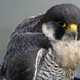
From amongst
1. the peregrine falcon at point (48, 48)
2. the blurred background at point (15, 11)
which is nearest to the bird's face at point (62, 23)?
the peregrine falcon at point (48, 48)

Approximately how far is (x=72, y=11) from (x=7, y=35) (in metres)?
0.64

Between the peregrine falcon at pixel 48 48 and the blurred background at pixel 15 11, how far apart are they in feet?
1.22

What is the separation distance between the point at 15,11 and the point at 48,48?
549 mm

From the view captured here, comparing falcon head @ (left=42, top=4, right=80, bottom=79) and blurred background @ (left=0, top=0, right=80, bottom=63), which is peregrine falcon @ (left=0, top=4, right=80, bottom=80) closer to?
falcon head @ (left=42, top=4, right=80, bottom=79)

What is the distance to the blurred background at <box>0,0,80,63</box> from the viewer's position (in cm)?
262

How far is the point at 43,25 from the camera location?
217cm

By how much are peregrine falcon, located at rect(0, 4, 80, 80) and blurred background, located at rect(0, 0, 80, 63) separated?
0.37 meters

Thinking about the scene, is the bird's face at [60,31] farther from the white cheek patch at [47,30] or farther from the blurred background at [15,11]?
the blurred background at [15,11]

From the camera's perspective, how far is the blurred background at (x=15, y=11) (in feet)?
8.59

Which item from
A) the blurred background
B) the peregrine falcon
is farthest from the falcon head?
the blurred background

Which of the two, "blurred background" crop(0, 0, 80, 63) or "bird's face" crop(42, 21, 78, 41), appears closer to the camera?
"bird's face" crop(42, 21, 78, 41)

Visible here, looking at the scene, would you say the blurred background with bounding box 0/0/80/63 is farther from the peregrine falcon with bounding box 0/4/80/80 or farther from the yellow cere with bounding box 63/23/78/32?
the yellow cere with bounding box 63/23/78/32

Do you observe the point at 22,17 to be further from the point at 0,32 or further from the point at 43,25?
the point at 43,25

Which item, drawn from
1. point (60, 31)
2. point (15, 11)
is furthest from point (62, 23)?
point (15, 11)
